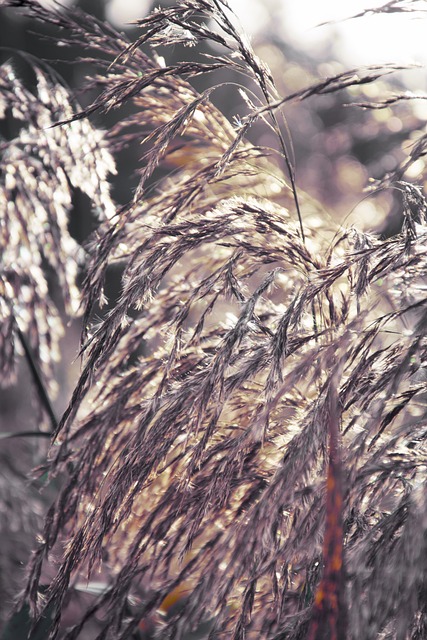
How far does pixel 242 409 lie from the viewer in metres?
1.32

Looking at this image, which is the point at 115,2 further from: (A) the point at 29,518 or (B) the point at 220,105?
(A) the point at 29,518

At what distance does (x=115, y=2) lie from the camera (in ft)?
27.6

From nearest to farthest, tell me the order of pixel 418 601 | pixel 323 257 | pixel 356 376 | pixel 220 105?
pixel 418 601 < pixel 356 376 < pixel 323 257 < pixel 220 105

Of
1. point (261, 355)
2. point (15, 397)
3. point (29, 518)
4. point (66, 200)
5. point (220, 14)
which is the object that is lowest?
point (15, 397)

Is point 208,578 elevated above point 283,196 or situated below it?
below

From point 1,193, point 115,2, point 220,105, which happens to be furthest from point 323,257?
point 115,2

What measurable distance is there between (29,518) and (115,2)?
7.55m

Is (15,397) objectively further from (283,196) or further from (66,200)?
(283,196)

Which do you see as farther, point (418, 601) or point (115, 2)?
point (115, 2)

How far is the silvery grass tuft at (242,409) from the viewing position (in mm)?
927

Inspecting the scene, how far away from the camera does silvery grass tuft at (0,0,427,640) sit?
3.04ft

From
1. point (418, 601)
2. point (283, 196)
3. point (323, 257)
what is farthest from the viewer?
point (283, 196)

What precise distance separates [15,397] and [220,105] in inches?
174

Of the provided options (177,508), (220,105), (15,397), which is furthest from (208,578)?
(220,105)
